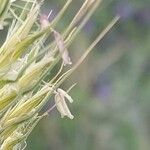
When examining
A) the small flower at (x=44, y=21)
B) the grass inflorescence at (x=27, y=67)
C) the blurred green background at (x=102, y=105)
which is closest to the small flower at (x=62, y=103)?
the grass inflorescence at (x=27, y=67)

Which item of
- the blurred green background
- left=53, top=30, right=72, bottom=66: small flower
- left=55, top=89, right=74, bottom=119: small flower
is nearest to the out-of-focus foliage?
the blurred green background

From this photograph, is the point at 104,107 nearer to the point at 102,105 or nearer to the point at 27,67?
the point at 102,105

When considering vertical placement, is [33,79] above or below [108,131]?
above

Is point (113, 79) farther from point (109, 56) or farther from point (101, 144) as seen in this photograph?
point (101, 144)

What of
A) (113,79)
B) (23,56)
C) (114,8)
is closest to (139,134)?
(113,79)

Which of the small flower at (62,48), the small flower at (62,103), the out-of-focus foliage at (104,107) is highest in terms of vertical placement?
the small flower at (62,48)

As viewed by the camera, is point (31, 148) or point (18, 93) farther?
point (31, 148)

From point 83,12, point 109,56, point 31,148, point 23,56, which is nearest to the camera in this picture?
point 83,12

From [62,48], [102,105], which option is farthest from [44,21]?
[102,105]

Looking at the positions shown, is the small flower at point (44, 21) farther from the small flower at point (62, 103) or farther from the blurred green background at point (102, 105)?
the blurred green background at point (102, 105)
